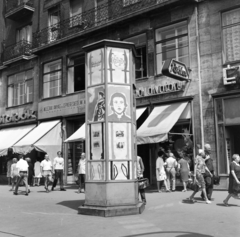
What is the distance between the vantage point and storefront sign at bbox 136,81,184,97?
15.8 meters

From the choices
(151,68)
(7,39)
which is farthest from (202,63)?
(7,39)

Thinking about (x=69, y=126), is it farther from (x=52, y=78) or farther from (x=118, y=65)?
(x=118, y=65)

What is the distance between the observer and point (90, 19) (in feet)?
65.5

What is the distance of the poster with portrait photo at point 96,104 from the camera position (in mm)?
9680

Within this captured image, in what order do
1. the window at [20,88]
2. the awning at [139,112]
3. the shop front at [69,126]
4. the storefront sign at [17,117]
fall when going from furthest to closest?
the window at [20,88] → the storefront sign at [17,117] → the shop front at [69,126] → the awning at [139,112]

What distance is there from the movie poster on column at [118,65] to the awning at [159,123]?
206 inches

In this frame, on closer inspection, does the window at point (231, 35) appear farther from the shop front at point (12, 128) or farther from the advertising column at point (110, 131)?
the shop front at point (12, 128)

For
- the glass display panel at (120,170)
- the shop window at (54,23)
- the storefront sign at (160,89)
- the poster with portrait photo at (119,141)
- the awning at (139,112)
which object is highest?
the shop window at (54,23)

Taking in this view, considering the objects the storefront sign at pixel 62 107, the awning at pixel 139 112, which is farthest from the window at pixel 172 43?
the storefront sign at pixel 62 107

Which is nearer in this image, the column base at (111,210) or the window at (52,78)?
the column base at (111,210)

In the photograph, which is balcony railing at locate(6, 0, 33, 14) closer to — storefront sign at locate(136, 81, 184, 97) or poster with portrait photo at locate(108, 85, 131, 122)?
storefront sign at locate(136, 81, 184, 97)

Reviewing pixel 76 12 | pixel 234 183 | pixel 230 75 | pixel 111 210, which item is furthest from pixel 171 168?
pixel 76 12

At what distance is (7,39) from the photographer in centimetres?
2492

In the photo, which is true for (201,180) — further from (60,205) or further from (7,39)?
(7,39)
